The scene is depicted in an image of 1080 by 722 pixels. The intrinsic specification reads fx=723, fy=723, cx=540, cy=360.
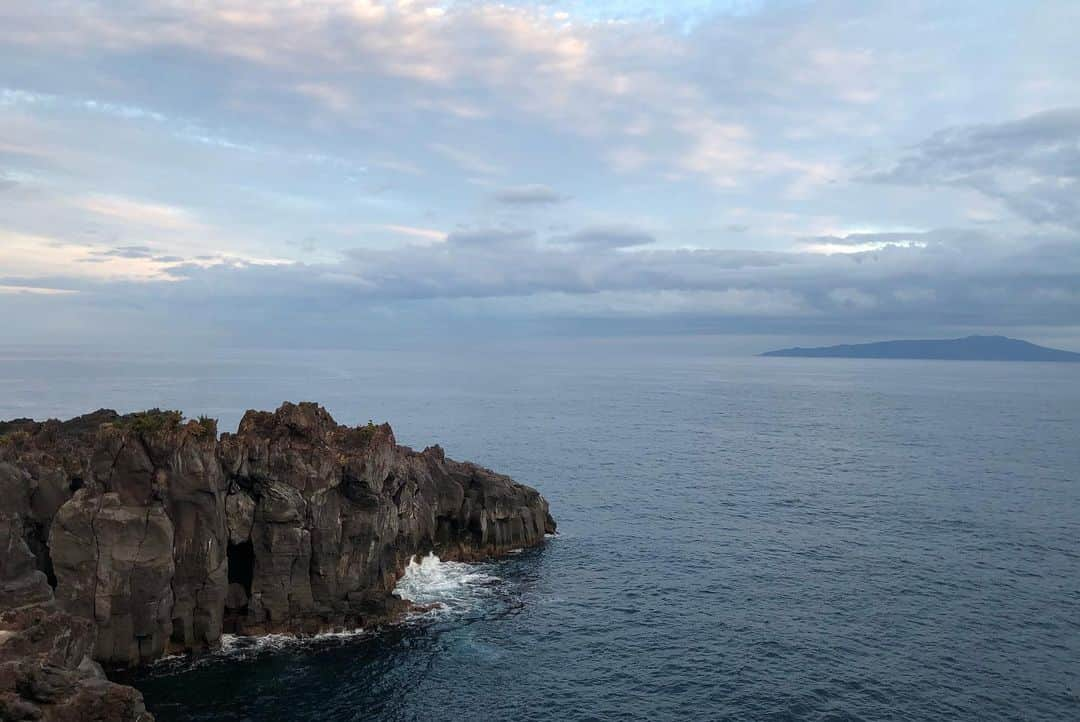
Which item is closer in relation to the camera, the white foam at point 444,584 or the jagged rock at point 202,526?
the jagged rock at point 202,526

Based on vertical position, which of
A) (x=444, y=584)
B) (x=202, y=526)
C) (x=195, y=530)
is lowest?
(x=444, y=584)

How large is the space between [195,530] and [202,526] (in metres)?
0.60

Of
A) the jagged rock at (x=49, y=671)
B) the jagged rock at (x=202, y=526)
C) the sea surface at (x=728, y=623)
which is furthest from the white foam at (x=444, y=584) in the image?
the jagged rock at (x=49, y=671)

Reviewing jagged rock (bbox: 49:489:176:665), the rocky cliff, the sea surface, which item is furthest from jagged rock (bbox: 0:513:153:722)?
the sea surface

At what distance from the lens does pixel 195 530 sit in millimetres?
60500

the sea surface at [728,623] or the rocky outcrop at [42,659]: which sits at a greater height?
the rocky outcrop at [42,659]

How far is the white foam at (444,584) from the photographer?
73438 millimetres

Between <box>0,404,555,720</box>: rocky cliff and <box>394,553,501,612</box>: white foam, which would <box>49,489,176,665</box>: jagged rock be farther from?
<box>394,553,501,612</box>: white foam

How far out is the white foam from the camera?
73.4 meters

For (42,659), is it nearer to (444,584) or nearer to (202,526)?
(202,526)

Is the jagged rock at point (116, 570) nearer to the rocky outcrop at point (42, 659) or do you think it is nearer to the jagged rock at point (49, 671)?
the rocky outcrop at point (42, 659)

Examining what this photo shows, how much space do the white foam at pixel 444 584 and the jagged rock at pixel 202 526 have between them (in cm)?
261

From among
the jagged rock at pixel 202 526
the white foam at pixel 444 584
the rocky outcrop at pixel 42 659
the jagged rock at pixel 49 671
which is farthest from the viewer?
the white foam at pixel 444 584

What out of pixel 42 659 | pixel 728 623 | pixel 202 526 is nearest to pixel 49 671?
pixel 42 659
